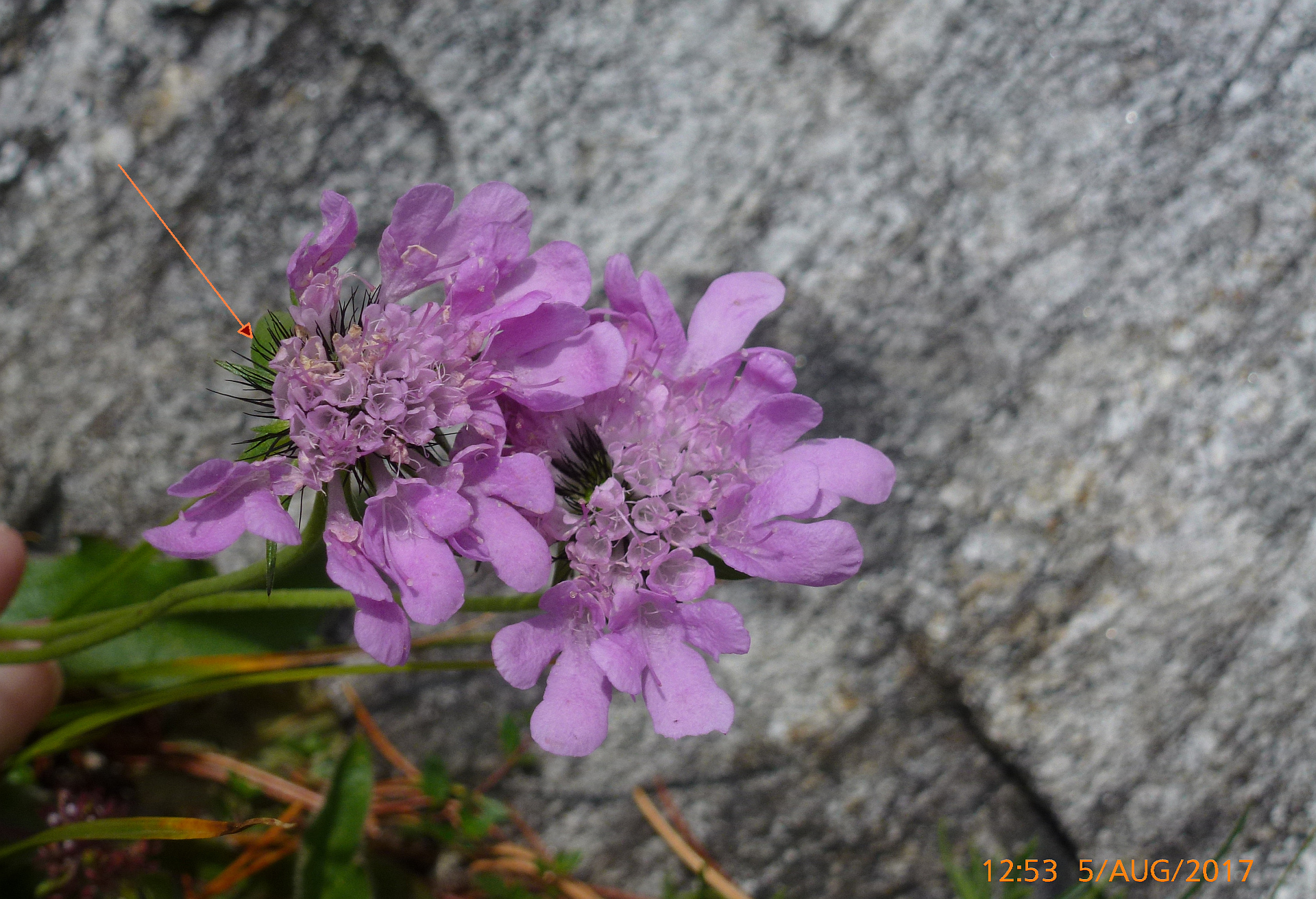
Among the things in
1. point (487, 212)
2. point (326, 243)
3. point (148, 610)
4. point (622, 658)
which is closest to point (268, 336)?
point (326, 243)

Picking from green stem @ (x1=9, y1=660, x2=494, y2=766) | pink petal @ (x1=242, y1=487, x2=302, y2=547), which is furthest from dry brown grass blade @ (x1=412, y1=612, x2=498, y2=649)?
pink petal @ (x1=242, y1=487, x2=302, y2=547)

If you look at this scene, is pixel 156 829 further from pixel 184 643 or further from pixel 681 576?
pixel 681 576

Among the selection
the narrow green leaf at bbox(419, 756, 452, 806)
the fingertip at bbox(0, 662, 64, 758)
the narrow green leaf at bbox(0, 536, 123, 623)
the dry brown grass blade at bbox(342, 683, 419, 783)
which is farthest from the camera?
the dry brown grass blade at bbox(342, 683, 419, 783)

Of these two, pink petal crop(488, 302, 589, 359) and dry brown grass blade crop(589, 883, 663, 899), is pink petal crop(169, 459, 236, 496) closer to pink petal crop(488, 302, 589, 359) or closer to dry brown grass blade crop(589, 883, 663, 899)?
pink petal crop(488, 302, 589, 359)

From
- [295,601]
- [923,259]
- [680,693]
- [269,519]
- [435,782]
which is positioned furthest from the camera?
[435,782]

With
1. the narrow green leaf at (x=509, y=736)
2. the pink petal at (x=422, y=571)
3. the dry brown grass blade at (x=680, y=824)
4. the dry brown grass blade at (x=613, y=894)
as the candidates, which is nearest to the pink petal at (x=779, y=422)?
the pink petal at (x=422, y=571)

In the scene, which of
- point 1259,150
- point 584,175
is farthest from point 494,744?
point 1259,150

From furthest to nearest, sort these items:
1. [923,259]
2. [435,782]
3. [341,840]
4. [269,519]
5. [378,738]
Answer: [378,738]
[435,782]
[923,259]
[341,840]
[269,519]
